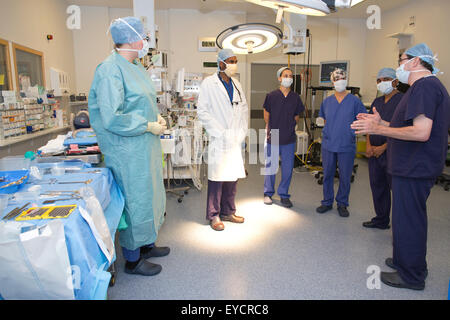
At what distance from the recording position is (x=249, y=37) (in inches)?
103

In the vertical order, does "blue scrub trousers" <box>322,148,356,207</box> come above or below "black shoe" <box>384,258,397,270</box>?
above

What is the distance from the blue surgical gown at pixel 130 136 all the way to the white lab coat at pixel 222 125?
0.78 meters

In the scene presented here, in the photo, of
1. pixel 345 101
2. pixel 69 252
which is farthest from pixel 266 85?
pixel 69 252

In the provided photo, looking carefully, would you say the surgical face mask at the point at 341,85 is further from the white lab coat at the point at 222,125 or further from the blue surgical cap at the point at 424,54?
the blue surgical cap at the point at 424,54

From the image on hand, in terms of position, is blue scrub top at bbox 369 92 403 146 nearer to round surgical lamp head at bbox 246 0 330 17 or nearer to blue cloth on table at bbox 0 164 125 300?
round surgical lamp head at bbox 246 0 330 17

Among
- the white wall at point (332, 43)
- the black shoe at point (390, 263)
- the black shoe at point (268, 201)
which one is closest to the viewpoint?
the black shoe at point (390, 263)

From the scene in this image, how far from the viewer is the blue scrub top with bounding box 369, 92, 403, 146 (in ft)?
8.96

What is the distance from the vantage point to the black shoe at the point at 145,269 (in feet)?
7.11

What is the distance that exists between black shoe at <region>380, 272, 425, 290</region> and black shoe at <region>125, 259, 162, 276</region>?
1.56 metres

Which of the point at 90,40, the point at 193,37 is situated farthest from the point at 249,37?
the point at 90,40

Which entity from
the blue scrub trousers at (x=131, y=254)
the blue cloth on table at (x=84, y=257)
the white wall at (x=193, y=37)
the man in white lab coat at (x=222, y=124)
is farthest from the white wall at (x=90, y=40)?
the blue cloth on table at (x=84, y=257)

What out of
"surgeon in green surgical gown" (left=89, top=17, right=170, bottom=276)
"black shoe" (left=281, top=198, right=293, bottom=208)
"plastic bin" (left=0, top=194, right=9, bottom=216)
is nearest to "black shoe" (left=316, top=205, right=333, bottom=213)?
"black shoe" (left=281, top=198, right=293, bottom=208)

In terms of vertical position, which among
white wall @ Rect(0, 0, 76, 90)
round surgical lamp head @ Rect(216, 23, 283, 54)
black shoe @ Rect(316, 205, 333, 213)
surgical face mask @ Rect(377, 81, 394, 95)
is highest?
white wall @ Rect(0, 0, 76, 90)

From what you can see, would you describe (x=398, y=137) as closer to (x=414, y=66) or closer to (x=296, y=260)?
(x=414, y=66)
